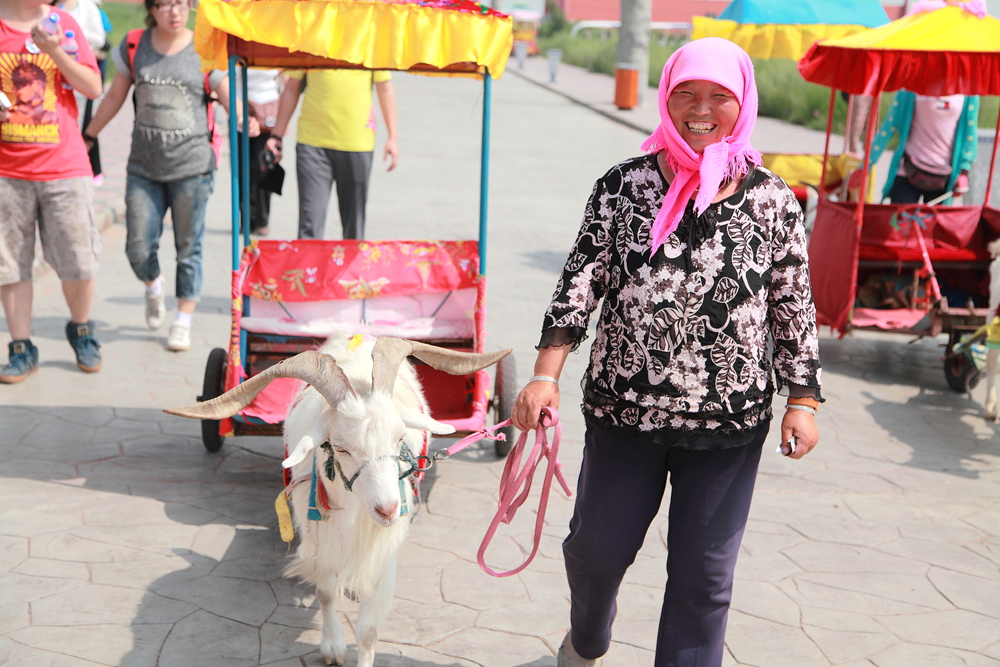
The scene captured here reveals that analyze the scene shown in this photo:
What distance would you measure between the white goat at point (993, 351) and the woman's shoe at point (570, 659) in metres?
4.20

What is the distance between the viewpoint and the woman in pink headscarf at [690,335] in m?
2.76

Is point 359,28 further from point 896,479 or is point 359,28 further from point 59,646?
point 896,479

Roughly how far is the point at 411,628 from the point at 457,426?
1.08 m

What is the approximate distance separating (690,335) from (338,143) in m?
4.80

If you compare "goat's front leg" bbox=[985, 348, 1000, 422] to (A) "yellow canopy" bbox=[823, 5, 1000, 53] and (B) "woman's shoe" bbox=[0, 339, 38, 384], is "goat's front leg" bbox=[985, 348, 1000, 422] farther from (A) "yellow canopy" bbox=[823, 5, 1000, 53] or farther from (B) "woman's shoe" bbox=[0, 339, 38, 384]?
(B) "woman's shoe" bbox=[0, 339, 38, 384]

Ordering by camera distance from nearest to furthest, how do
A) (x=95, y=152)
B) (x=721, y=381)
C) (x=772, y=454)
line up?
(x=721, y=381) → (x=772, y=454) → (x=95, y=152)

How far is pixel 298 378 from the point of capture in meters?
3.52

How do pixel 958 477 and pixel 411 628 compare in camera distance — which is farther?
pixel 958 477

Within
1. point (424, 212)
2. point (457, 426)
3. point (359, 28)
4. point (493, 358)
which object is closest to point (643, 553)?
point (457, 426)

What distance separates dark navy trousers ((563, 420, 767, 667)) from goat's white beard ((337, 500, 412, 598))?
0.85m

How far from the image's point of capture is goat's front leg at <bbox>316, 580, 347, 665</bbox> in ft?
11.9

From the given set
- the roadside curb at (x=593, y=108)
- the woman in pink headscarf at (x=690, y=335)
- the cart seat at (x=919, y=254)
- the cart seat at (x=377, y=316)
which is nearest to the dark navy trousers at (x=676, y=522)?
the woman in pink headscarf at (x=690, y=335)

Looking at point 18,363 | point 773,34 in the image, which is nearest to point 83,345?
point 18,363

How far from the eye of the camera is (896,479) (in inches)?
218
